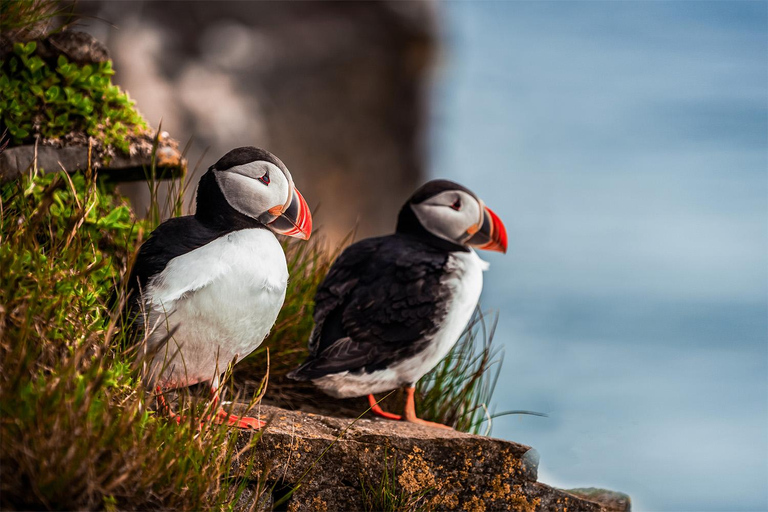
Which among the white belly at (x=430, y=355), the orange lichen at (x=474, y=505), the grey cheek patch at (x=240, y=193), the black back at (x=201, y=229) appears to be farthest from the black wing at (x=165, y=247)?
the orange lichen at (x=474, y=505)

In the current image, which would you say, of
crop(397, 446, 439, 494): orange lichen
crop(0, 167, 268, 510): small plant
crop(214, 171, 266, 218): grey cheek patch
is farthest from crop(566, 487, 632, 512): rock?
crop(214, 171, 266, 218): grey cheek patch

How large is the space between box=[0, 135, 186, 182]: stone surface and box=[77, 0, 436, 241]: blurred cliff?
6.22 metres

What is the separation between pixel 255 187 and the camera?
9.95 feet

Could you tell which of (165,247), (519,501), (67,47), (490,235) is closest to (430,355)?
(490,235)

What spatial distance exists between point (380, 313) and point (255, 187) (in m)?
1.01

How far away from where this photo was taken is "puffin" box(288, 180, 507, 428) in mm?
3711

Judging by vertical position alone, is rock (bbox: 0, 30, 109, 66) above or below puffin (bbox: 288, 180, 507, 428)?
above

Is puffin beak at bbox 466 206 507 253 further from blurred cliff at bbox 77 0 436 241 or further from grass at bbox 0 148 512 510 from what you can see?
blurred cliff at bbox 77 0 436 241

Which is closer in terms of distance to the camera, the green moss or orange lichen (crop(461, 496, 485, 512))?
orange lichen (crop(461, 496, 485, 512))

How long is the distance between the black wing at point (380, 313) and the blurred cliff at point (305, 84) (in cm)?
653

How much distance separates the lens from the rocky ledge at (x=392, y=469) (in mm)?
3094

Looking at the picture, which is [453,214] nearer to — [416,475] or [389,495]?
[416,475]

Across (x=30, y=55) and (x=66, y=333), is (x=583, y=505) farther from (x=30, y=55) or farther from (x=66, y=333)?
(x=30, y=55)

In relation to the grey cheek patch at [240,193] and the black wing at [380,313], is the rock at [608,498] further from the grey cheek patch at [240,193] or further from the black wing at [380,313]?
the grey cheek patch at [240,193]
